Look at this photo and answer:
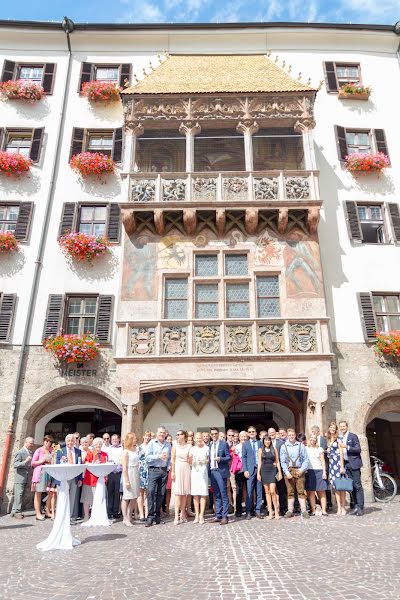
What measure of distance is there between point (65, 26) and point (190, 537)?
1969 cm

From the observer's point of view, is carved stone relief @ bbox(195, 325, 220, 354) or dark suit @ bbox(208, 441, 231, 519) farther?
carved stone relief @ bbox(195, 325, 220, 354)

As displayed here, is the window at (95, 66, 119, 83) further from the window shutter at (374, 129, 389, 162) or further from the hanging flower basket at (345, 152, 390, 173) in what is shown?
the window shutter at (374, 129, 389, 162)

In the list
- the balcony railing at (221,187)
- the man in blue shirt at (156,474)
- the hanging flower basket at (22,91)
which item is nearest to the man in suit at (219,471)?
the man in blue shirt at (156,474)

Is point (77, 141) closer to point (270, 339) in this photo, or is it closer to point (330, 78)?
point (330, 78)

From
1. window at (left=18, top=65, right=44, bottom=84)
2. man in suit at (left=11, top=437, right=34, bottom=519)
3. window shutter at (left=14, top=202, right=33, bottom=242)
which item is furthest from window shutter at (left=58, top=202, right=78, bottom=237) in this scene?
man in suit at (left=11, top=437, right=34, bottom=519)

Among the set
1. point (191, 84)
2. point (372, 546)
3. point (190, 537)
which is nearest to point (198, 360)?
point (190, 537)

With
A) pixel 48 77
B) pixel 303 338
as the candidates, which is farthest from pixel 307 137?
pixel 48 77

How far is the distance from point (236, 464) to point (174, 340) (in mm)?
4110

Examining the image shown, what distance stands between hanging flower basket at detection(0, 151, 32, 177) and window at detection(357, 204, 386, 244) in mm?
12153

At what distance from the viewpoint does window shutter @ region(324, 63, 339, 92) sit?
1850 centimetres

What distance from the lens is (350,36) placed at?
1955 centimetres

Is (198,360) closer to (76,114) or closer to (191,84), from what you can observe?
(191,84)

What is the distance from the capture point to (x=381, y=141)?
17.5 meters

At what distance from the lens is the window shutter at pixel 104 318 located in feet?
47.4
